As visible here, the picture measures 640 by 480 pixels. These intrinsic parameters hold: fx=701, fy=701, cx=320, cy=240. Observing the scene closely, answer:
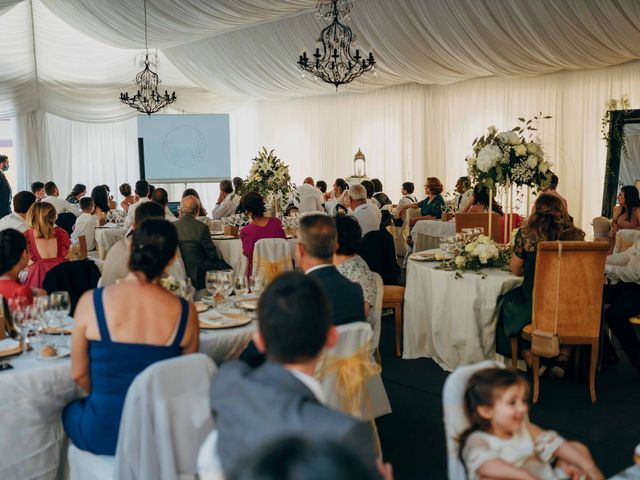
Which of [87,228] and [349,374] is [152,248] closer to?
[349,374]

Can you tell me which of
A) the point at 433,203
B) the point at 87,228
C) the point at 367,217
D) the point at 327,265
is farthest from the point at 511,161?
the point at 87,228

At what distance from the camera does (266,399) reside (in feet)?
Answer: 4.78

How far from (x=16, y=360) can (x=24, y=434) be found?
1.01 ft

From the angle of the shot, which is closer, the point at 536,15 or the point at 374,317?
the point at 374,317

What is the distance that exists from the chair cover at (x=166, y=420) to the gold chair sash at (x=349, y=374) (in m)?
0.58

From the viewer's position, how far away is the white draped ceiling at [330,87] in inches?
392

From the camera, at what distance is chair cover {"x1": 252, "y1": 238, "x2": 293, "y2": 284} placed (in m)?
5.78

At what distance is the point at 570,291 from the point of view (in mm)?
4473

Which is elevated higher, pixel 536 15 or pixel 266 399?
pixel 536 15

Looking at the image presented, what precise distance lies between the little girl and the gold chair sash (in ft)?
1.82

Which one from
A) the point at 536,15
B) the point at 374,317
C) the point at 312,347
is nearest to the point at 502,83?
the point at 536,15

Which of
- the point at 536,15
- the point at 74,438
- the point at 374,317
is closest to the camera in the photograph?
the point at 74,438

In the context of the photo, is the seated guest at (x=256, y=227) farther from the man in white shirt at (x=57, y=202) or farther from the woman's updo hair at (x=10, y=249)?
the man in white shirt at (x=57, y=202)

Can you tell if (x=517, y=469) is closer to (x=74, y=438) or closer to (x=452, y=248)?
(x=74, y=438)
